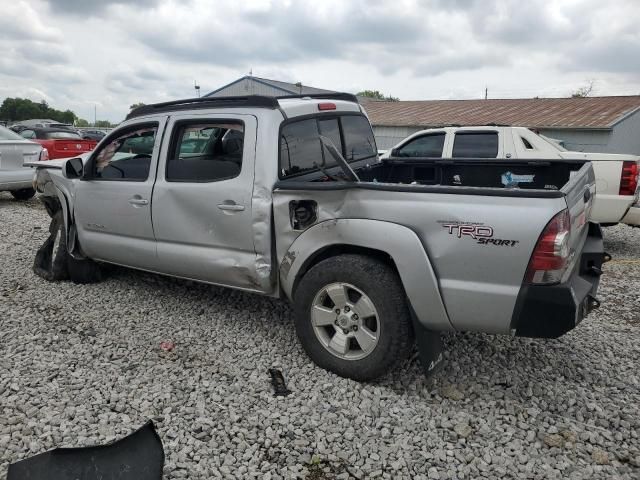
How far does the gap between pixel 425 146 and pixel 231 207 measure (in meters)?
5.54

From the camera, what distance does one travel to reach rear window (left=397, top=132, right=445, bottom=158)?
815 cm

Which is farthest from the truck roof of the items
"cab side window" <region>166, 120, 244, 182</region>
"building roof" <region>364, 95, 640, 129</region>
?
"building roof" <region>364, 95, 640, 129</region>

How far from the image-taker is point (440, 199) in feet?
8.78

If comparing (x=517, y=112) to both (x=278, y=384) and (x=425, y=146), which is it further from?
(x=278, y=384)

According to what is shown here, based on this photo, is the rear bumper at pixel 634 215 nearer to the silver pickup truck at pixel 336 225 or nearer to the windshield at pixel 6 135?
the silver pickup truck at pixel 336 225

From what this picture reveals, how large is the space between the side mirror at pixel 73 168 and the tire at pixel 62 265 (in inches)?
27.1

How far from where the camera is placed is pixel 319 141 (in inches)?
153

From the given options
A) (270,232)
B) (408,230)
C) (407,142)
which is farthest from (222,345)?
(407,142)

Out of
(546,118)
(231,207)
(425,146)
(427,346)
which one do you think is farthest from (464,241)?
(546,118)

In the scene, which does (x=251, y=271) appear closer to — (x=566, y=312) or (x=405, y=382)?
(x=405, y=382)

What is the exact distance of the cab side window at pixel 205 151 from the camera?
358 cm

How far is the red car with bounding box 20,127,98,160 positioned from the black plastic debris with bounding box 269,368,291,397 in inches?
422

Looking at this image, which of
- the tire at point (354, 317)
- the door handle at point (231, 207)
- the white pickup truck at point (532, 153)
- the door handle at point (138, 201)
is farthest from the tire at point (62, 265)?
the white pickup truck at point (532, 153)

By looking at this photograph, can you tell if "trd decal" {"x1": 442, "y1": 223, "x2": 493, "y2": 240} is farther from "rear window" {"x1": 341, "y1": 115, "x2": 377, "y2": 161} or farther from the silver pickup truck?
"rear window" {"x1": 341, "y1": 115, "x2": 377, "y2": 161}
